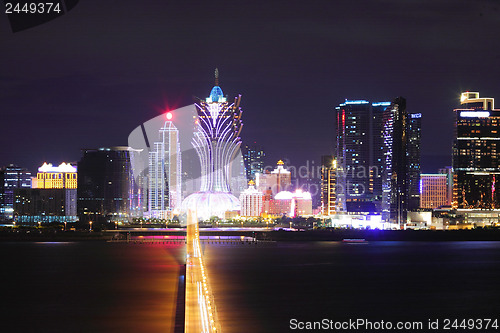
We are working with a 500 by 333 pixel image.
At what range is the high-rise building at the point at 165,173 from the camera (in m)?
188

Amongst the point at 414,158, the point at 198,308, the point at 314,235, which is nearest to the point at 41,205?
the point at 314,235

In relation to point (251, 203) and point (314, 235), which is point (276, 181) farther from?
point (314, 235)

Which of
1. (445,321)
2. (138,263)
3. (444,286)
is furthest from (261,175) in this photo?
(445,321)

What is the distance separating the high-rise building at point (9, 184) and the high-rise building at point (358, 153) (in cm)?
7702

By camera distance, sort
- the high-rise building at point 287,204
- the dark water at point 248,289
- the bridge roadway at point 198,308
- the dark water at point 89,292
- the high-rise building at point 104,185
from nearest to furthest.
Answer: the bridge roadway at point 198,308 → the dark water at point 89,292 → the dark water at point 248,289 → the high-rise building at point 104,185 → the high-rise building at point 287,204

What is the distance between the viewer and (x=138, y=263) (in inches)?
2653

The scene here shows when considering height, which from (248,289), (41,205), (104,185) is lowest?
(248,289)

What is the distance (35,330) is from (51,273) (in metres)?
25.0

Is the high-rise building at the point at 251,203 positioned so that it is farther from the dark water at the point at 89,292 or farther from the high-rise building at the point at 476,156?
the dark water at the point at 89,292

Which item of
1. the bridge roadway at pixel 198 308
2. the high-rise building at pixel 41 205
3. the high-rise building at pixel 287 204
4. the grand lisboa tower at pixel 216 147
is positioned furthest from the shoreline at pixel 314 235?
the bridge roadway at pixel 198 308

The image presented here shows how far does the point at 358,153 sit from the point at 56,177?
239ft

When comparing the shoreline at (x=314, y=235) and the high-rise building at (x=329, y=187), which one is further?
the high-rise building at (x=329, y=187)

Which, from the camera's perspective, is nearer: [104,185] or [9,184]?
[104,185]

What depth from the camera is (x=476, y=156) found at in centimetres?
16525
